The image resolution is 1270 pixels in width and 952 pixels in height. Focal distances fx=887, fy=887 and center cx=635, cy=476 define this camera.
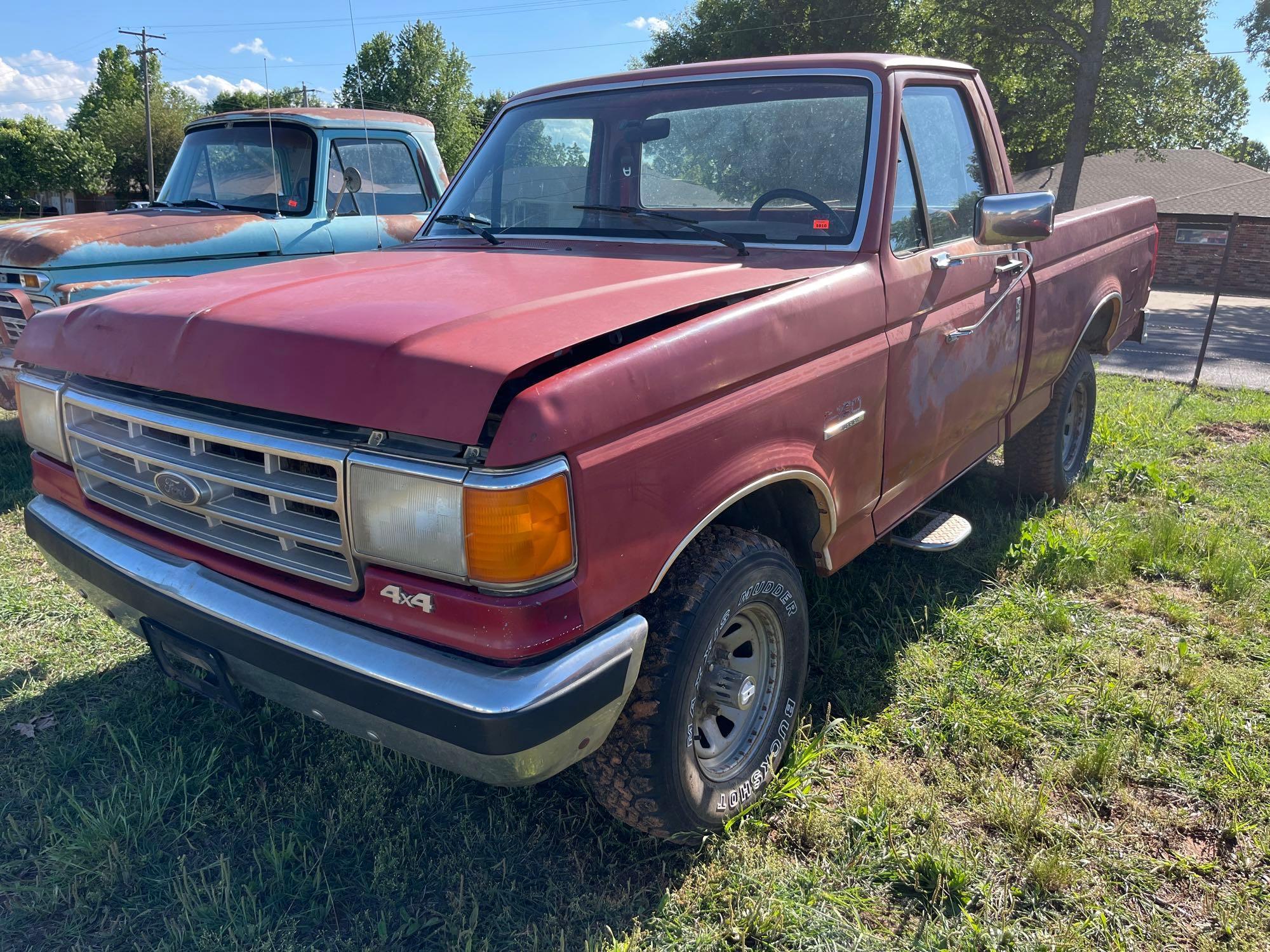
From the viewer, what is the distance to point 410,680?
182 cm

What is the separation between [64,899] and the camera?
7.46 feet

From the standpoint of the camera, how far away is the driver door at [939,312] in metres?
2.91

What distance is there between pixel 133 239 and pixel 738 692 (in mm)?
4761

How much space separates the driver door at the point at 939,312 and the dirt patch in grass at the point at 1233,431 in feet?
12.6

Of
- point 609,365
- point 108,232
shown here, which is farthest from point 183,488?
point 108,232

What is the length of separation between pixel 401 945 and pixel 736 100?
9.10ft

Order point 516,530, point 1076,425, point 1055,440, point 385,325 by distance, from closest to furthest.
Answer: point 516,530 → point 385,325 → point 1055,440 → point 1076,425

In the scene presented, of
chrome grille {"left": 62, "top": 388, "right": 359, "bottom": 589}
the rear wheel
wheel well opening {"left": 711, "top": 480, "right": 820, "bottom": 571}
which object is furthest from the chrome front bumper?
the rear wheel

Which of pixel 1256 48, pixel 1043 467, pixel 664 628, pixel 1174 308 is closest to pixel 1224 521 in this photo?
pixel 1043 467

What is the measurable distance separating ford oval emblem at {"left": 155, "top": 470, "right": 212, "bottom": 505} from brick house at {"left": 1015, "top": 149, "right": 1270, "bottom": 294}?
28.0 meters

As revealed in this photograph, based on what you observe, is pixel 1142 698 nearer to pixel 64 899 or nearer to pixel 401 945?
pixel 401 945

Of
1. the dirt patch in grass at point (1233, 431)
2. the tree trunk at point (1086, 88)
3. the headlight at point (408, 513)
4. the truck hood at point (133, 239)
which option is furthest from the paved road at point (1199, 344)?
the headlight at point (408, 513)

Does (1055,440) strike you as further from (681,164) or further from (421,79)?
(421,79)

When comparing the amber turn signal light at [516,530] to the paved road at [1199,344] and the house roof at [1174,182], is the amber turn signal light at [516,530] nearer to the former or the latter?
the paved road at [1199,344]
